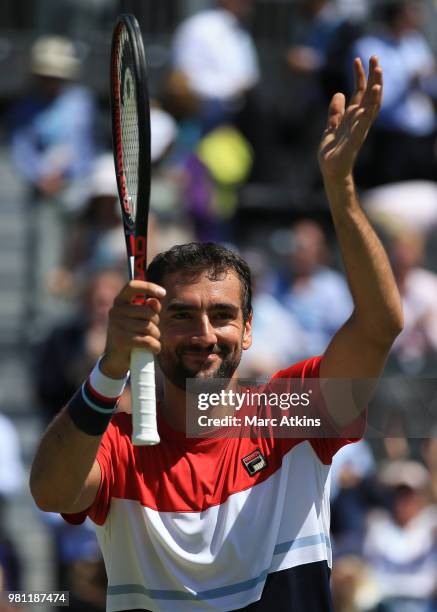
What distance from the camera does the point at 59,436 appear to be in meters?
3.48

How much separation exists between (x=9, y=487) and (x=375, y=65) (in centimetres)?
439

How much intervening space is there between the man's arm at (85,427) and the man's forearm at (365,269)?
1.98 feet

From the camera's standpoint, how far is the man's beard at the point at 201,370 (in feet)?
12.3

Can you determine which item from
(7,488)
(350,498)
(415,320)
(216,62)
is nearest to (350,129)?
(350,498)

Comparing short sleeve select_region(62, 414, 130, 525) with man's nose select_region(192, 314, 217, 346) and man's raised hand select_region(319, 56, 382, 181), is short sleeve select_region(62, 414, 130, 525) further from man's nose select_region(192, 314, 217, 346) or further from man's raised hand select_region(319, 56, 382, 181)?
man's raised hand select_region(319, 56, 382, 181)

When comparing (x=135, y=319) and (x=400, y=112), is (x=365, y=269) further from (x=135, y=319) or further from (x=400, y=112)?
(x=400, y=112)

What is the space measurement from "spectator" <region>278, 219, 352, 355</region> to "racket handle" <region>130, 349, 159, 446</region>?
5.27m

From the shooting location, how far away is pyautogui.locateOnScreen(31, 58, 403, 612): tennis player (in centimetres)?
367

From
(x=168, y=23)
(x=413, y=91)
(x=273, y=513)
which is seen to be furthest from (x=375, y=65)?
(x=168, y=23)

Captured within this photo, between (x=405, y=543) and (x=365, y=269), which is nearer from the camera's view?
(x=365, y=269)

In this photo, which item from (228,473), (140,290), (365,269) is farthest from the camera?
(228,473)

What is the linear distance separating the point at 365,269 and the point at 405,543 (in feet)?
13.7

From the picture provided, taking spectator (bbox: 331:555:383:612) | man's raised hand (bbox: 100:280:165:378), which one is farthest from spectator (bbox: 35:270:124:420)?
man's raised hand (bbox: 100:280:165:378)

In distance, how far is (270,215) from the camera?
10.0 m
